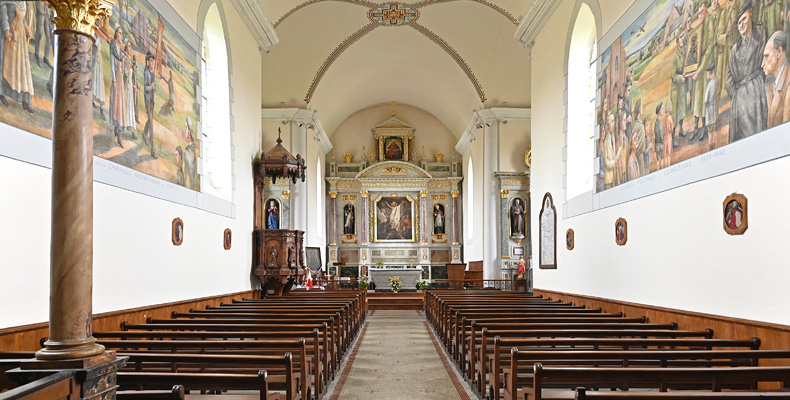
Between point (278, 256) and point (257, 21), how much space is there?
4.89 m

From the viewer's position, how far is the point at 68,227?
10.2 ft

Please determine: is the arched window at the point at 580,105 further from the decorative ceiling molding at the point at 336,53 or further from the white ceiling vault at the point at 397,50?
the decorative ceiling molding at the point at 336,53

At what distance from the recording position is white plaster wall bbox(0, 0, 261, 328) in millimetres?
5090

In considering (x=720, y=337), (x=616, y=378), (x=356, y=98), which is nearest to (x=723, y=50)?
(x=720, y=337)

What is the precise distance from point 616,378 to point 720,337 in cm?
275

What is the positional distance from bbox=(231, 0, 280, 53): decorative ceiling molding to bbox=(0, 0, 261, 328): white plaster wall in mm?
184

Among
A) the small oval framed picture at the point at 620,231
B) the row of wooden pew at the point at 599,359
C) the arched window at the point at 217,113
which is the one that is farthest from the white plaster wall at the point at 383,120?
the small oval framed picture at the point at 620,231

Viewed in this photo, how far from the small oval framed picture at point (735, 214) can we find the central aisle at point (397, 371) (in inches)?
116

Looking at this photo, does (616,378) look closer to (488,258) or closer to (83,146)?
(83,146)

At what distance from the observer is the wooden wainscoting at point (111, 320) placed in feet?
16.2

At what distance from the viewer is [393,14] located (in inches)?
677

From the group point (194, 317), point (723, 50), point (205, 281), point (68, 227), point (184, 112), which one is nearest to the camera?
point (68, 227)

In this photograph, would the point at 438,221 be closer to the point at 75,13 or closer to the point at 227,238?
the point at 227,238

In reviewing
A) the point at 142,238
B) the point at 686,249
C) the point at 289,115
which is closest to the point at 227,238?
the point at 142,238
